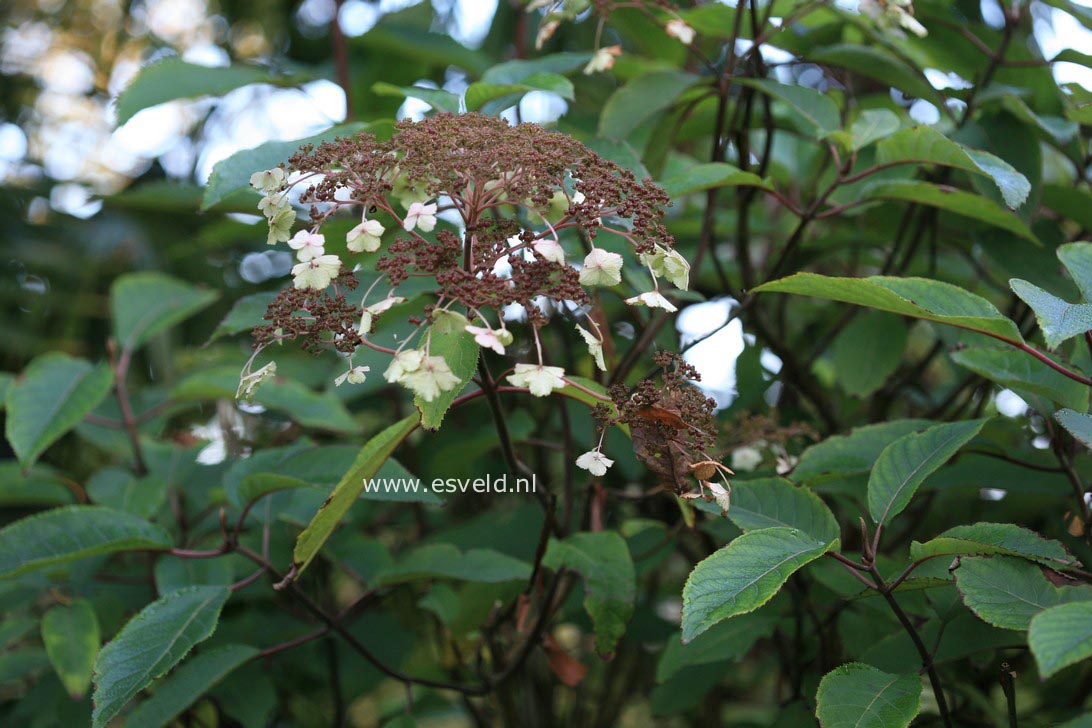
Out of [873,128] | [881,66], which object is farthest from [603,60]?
[881,66]

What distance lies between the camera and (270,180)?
926mm

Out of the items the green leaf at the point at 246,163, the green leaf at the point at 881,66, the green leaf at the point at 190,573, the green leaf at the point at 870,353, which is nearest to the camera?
the green leaf at the point at 246,163

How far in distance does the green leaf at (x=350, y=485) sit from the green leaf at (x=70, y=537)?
0.32 metres

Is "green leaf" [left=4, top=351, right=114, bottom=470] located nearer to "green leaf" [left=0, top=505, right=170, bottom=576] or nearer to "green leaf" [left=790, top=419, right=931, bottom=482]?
"green leaf" [left=0, top=505, right=170, bottom=576]

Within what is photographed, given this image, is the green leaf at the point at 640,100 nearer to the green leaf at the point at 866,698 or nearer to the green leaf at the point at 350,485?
the green leaf at the point at 350,485

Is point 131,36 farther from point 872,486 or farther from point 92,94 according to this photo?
point 872,486

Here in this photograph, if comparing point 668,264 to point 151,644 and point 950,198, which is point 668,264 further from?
point 151,644

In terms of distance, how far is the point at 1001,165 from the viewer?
3.57ft

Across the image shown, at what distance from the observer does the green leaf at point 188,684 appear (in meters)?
1.19

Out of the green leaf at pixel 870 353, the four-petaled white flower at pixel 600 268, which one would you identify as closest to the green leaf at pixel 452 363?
the four-petaled white flower at pixel 600 268

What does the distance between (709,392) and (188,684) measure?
969 millimetres

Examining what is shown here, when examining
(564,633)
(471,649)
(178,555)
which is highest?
(178,555)

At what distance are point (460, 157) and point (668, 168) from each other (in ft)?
3.27

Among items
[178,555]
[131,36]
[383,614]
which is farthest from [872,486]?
[131,36]
